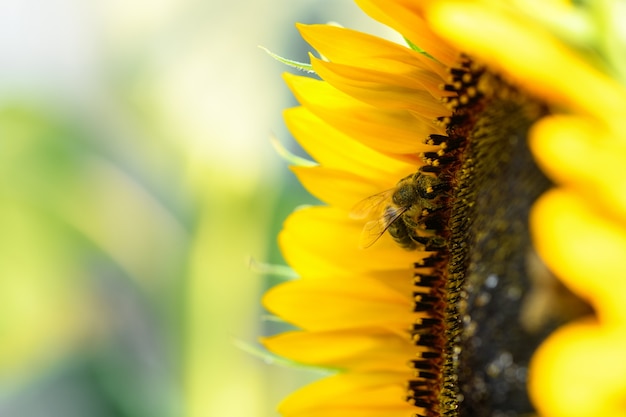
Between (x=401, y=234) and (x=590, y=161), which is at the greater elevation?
(x=590, y=161)

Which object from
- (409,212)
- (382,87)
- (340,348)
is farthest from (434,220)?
(340,348)

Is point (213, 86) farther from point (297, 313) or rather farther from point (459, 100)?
point (459, 100)

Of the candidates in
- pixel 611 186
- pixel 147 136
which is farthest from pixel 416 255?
pixel 147 136

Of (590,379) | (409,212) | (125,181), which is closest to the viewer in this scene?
(590,379)

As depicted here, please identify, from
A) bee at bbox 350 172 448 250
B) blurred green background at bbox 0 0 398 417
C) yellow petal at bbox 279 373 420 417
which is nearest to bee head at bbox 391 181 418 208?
bee at bbox 350 172 448 250

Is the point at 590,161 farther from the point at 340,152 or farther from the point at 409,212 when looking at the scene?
the point at 340,152

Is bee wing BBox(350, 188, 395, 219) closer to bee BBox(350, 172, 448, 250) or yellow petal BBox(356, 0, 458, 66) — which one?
bee BBox(350, 172, 448, 250)

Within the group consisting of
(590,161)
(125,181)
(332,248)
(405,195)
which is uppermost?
(590,161)
